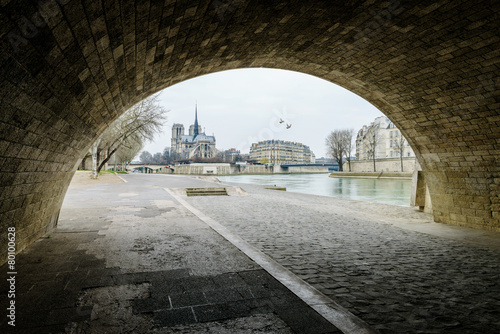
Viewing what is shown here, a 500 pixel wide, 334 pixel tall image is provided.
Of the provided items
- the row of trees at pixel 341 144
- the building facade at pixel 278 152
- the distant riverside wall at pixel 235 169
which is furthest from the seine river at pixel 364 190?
the building facade at pixel 278 152

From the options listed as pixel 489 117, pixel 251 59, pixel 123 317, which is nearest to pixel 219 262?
pixel 123 317

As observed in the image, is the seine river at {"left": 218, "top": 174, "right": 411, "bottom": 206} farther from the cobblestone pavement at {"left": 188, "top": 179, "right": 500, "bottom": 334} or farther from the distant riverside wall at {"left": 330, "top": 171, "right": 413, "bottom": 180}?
the cobblestone pavement at {"left": 188, "top": 179, "right": 500, "bottom": 334}

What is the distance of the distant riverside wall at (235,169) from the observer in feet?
304

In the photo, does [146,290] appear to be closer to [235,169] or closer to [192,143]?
[235,169]

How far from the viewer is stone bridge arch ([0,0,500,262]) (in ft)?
9.54

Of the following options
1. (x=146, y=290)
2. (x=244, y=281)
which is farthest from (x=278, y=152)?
(x=146, y=290)

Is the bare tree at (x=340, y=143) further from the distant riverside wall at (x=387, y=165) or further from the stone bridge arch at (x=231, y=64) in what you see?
the stone bridge arch at (x=231, y=64)

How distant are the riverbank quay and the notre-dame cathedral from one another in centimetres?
14466

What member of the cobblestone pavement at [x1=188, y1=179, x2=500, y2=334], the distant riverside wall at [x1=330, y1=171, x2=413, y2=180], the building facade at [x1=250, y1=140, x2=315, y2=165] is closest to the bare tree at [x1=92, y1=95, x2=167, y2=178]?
the cobblestone pavement at [x1=188, y1=179, x2=500, y2=334]

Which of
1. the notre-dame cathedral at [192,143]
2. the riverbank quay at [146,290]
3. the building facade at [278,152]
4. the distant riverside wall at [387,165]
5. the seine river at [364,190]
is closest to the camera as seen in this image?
the riverbank quay at [146,290]

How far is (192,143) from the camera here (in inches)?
6407

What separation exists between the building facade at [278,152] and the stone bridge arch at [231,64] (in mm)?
132182

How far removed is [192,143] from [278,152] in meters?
48.2

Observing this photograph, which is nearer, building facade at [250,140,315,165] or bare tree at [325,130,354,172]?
bare tree at [325,130,354,172]
